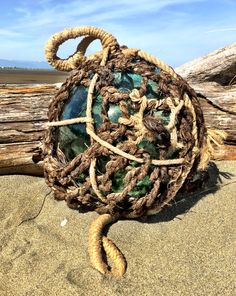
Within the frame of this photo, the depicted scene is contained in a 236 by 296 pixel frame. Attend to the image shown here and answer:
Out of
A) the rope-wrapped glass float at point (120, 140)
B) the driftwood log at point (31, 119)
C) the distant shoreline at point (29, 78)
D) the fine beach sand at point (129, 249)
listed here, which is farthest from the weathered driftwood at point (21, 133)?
the distant shoreline at point (29, 78)

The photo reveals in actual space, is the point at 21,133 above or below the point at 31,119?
below

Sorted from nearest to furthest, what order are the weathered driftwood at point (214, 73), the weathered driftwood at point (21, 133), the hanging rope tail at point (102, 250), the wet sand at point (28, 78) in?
the hanging rope tail at point (102, 250), the weathered driftwood at point (21, 133), the weathered driftwood at point (214, 73), the wet sand at point (28, 78)

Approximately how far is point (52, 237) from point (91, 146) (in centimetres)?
66

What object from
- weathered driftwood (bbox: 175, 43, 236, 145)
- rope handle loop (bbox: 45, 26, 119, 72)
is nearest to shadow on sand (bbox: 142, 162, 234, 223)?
weathered driftwood (bbox: 175, 43, 236, 145)

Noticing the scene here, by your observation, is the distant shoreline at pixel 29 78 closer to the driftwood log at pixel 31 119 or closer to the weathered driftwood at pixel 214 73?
the weathered driftwood at pixel 214 73

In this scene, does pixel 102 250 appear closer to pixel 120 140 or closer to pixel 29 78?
pixel 120 140

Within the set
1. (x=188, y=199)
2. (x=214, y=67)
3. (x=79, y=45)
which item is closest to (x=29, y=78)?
(x=214, y=67)

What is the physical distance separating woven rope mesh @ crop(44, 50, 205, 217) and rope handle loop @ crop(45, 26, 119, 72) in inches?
6.9

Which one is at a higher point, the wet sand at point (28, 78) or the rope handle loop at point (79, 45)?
the rope handle loop at point (79, 45)

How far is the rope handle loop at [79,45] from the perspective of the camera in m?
3.09

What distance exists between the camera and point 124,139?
2.71m

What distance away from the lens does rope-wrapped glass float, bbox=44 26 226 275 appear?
266cm

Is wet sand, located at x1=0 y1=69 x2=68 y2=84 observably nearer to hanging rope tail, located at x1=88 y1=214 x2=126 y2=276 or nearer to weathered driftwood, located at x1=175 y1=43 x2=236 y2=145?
weathered driftwood, located at x1=175 y1=43 x2=236 y2=145

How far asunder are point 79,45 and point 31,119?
0.82 metres
